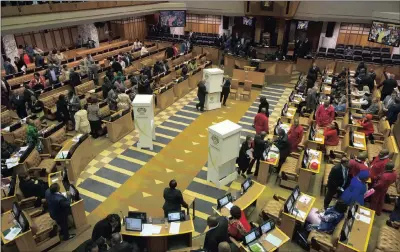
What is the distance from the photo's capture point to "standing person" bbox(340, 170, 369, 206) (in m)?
5.80

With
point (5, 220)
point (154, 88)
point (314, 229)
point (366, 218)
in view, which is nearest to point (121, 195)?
point (5, 220)

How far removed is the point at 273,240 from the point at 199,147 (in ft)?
15.2

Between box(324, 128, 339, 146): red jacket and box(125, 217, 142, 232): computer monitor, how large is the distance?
19.0 ft

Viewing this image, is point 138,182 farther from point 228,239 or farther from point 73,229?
point 228,239

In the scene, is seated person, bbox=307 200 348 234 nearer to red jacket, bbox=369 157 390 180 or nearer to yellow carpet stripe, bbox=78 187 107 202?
red jacket, bbox=369 157 390 180

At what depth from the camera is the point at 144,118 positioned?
876cm

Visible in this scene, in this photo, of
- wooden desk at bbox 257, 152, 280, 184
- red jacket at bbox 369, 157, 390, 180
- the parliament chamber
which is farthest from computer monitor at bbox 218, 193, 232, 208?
red jacket at bbox 369, 157, 390, 180

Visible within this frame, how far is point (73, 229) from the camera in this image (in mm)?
6301

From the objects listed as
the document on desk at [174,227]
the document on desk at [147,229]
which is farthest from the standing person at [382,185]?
the document on desk at [147,229]

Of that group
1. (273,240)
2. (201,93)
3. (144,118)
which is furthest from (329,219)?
(201,93)

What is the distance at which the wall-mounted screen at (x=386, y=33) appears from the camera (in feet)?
45.1

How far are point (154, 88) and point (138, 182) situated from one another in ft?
18.7

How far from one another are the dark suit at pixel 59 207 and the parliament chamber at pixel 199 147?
0.03 metres

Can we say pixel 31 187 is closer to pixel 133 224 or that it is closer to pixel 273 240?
pixel 133 224
